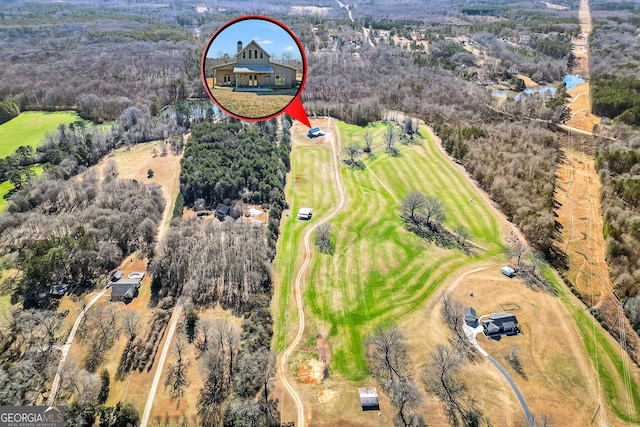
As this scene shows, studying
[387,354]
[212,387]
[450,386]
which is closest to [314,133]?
[387,354]

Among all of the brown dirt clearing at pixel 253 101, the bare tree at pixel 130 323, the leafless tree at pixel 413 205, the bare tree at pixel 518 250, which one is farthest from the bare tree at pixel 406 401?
the leafless tree at pixel 413 205

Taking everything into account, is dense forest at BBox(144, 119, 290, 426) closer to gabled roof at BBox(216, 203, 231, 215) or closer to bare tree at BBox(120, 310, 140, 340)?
bare tree at BBox(120, 310, 140, 340)

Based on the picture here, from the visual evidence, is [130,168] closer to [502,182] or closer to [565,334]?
[502,182]

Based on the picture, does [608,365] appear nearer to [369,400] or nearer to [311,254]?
[369,400]

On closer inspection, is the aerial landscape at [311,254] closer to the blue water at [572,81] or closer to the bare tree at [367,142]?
the bare tree at [367,142]

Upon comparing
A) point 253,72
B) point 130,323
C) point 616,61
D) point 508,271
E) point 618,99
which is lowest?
point 130,323

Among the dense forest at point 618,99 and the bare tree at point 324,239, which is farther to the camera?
the dense forest at point 618,99

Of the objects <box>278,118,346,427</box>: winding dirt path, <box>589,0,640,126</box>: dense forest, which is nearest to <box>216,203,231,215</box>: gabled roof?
<box>278,118,346,427</box>: winding dirt path
